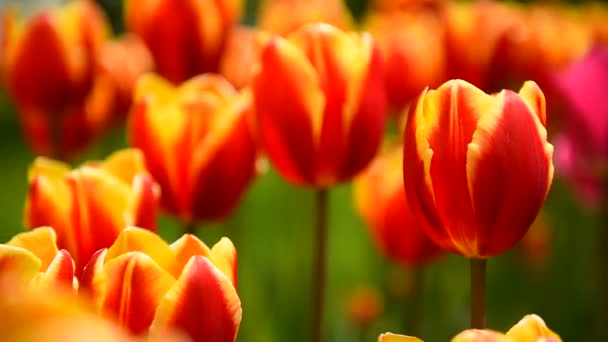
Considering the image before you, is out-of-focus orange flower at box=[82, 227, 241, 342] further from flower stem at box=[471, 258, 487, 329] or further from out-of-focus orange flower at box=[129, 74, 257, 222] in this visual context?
out-of-focus orange flower at box=[129, 74, 257, 222]

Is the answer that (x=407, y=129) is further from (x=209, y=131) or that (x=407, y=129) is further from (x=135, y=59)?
(x=135, y=59)

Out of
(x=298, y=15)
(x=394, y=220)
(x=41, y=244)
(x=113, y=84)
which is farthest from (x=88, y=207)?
(x=298, y=15)

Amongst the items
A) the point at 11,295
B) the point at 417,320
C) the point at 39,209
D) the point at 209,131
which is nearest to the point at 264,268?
the point at 417,320

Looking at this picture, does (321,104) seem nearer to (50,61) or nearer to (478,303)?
(478,303)

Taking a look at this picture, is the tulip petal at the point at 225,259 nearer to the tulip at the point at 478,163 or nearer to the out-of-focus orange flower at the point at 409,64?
the tulip at the point at 478,163

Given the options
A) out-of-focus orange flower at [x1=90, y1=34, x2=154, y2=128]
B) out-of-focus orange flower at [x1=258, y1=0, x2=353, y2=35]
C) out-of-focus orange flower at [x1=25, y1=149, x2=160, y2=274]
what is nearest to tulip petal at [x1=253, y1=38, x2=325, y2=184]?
out-of-focus orange flower at [x1=25, y1=149, x2=160, y2=274]
